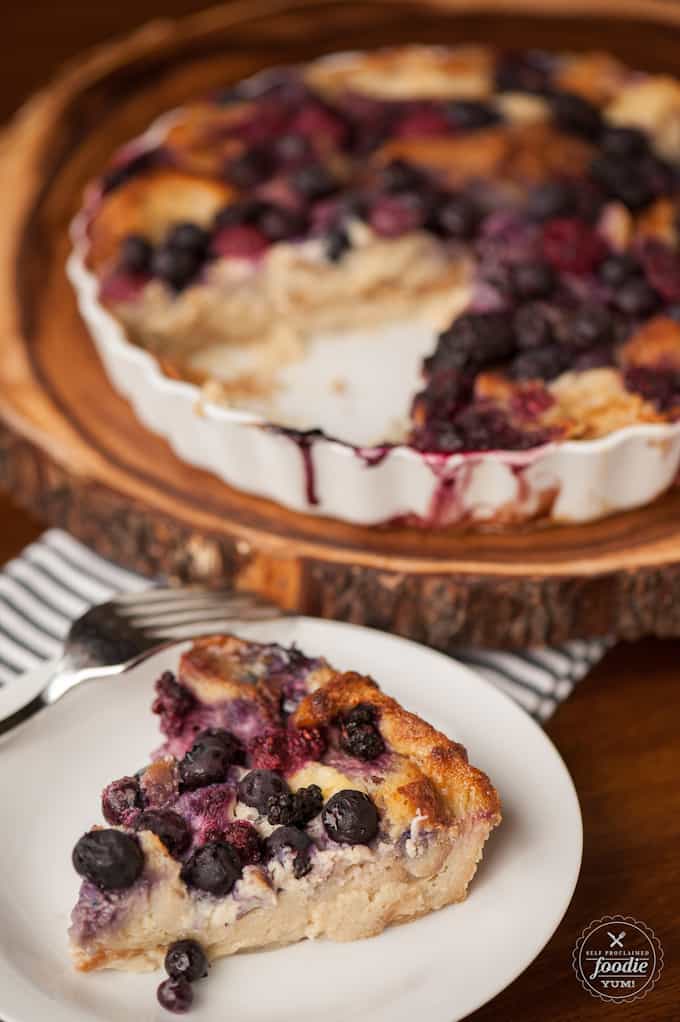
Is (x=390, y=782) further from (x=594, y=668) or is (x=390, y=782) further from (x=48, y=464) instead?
(x=48, y=464)

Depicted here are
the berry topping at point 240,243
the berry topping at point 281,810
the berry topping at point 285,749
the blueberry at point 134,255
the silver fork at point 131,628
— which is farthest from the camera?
the berry topping at point 240,243

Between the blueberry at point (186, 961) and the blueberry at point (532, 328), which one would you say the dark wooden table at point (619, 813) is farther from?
the blueberry at point (532, 328)

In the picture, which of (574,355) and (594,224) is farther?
(594,224)

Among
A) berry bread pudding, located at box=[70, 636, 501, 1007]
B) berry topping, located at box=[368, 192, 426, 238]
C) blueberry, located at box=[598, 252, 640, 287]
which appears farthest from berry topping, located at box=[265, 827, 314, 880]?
berry topping, located at box=[368, 192, 426, 238]

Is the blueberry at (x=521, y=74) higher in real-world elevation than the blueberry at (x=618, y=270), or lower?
higher

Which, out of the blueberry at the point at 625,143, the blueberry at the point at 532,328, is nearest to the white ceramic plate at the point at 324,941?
the blueberry at the point at 532,328

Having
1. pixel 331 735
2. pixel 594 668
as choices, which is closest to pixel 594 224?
pixel 594 668

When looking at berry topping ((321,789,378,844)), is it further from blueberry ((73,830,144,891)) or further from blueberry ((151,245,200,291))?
blueberry ((151,245,200,291))
